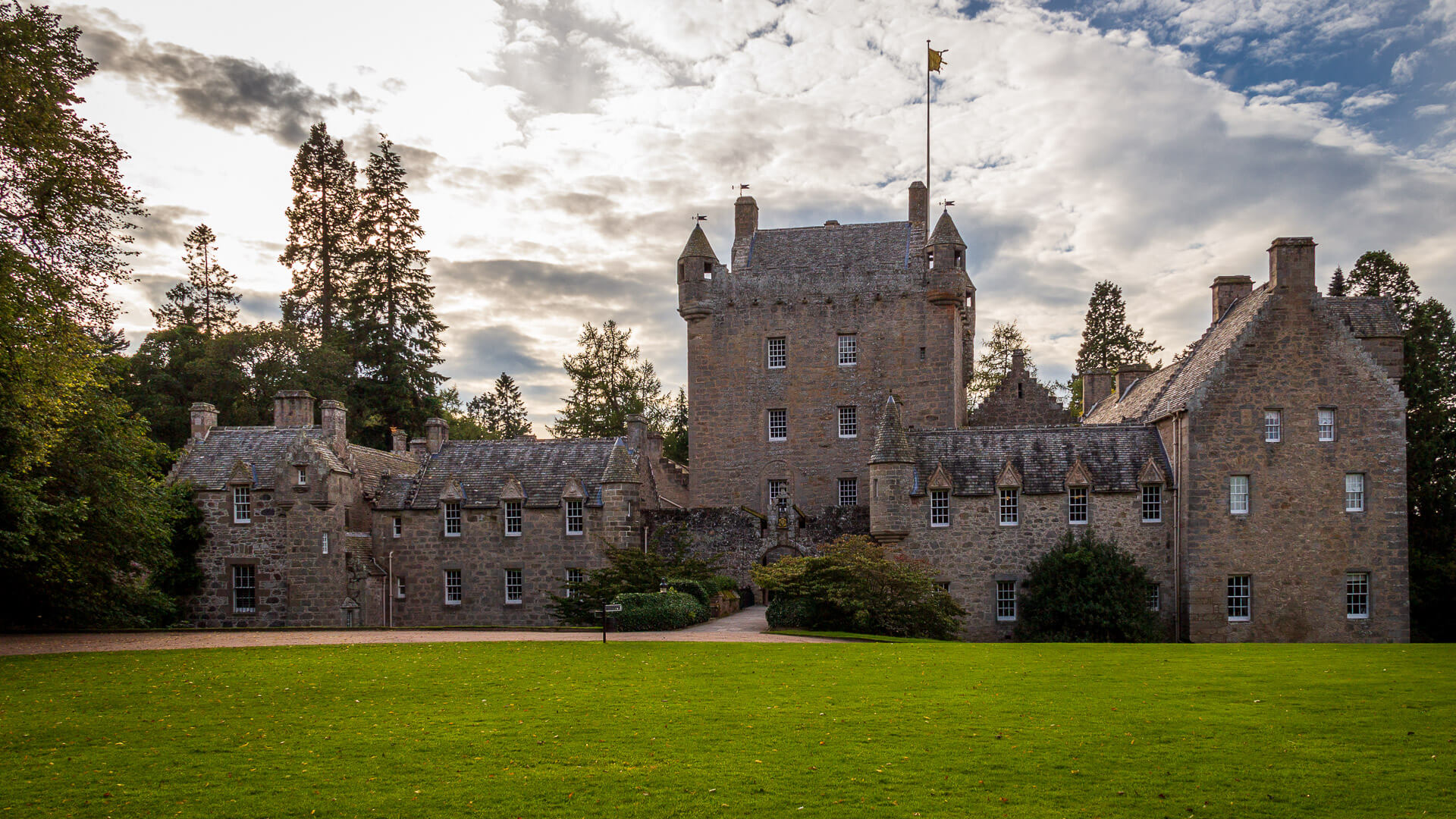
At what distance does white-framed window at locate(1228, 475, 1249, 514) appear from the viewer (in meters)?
34.2

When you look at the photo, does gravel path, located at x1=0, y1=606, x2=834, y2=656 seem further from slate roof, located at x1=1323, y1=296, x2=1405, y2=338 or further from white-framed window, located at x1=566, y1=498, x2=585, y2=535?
slate roof, located at x1=1323, y1=296, x2=1405, y2=338

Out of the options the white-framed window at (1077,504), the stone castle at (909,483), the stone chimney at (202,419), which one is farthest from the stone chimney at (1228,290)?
the stone chimney at (202,419)

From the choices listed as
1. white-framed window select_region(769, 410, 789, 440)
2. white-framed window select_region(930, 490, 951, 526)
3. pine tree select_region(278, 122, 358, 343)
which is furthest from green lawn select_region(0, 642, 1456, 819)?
pine tree select_region(278, 122, 358, 343)

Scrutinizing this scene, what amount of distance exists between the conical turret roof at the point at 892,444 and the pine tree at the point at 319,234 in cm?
3456

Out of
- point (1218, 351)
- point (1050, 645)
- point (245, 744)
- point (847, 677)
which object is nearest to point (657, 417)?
point (1218, 351)

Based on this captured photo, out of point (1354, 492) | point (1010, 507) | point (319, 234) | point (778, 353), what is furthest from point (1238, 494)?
point (319, 234)

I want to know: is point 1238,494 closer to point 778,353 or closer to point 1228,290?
point 1228,290

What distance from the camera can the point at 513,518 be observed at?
38.0 metres

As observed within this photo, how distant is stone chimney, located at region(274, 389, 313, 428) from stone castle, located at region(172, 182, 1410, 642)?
0.39 ft

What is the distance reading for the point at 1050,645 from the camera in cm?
2609

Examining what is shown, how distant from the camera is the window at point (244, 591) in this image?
1437 inches

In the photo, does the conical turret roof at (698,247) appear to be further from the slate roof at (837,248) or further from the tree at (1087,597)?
the tree at (1087,597)

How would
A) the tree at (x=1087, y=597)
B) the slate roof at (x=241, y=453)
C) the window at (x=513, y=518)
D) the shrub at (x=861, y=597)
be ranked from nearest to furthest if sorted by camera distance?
the shrub at (x=861, y=597)
the tree at (x=1087, y=597)
the slate roof at (x=241, y=453)
the window at (x=513, y=518)

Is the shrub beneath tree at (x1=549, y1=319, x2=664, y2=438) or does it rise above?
beneath
